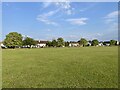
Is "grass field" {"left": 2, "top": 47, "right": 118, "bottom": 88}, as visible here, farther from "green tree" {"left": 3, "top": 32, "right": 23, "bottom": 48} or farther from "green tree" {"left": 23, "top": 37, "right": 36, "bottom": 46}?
"green tree" {"left": 23, "top": 37, "right": 36, "bottom": 46}

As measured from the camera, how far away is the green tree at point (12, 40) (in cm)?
12356

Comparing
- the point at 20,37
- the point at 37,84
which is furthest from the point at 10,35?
the point at 37,84

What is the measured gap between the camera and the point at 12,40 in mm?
126125

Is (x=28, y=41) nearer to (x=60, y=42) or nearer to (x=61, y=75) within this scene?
(x=60, y=42)

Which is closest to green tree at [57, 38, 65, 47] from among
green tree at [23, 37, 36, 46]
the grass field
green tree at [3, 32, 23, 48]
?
green tree at [23, 37, 36, 46]

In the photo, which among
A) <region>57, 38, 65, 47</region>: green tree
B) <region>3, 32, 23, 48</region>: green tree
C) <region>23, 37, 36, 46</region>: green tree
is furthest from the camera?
<region>57, 38, 65, 47</region>: green tree

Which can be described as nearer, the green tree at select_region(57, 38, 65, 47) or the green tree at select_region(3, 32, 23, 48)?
the green tree at select_region(3, 32, 23, 48)

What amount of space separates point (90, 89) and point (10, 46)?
4707 inches

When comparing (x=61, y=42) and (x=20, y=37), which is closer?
(x=20, y=37)

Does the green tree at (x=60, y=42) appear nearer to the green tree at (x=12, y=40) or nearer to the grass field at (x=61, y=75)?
the green tree at (x=12, y=40)

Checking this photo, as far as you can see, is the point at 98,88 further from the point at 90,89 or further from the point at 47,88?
the point at 47,88

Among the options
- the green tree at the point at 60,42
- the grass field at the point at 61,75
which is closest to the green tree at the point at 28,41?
the green tree at the point at 60,42

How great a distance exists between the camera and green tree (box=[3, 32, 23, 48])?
12356 cm

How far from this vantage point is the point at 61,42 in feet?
568
